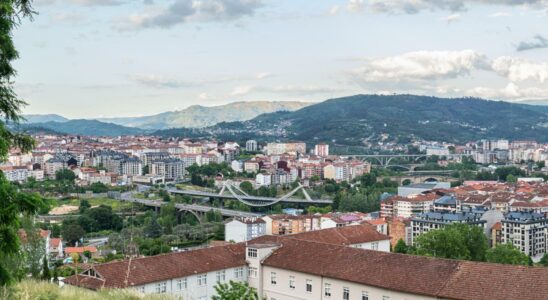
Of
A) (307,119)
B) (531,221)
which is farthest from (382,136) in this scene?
(531,221)

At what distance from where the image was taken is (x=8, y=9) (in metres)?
4.29

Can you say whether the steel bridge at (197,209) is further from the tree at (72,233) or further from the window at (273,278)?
the window at (273,278)

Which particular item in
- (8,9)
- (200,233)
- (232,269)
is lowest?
(200,233)

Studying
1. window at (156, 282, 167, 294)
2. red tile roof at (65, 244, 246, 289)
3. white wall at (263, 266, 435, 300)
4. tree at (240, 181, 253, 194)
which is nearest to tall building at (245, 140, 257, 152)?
tree at (240, 181, 253, 194)

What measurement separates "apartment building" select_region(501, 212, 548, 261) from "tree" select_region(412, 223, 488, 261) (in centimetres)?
1397

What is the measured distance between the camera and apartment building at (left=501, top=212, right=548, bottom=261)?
31766mm

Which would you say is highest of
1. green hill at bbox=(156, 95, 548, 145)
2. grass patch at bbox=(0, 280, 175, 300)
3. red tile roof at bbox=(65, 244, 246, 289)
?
green hill at bbox=(156, 95, 548, 145)

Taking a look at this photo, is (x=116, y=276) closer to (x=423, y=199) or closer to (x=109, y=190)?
(x=423, y=199)

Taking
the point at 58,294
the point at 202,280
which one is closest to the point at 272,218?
the point at 202,280

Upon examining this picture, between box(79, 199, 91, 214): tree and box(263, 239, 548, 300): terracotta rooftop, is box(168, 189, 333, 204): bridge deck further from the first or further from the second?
box(263, 239, 548, 300): terracotta rooftop

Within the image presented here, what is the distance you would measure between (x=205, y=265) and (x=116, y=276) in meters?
2.09

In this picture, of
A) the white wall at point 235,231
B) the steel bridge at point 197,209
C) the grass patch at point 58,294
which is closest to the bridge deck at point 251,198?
the steel bridge at point 197,209

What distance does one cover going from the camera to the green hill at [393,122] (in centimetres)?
12719

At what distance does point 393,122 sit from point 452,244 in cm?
12187
